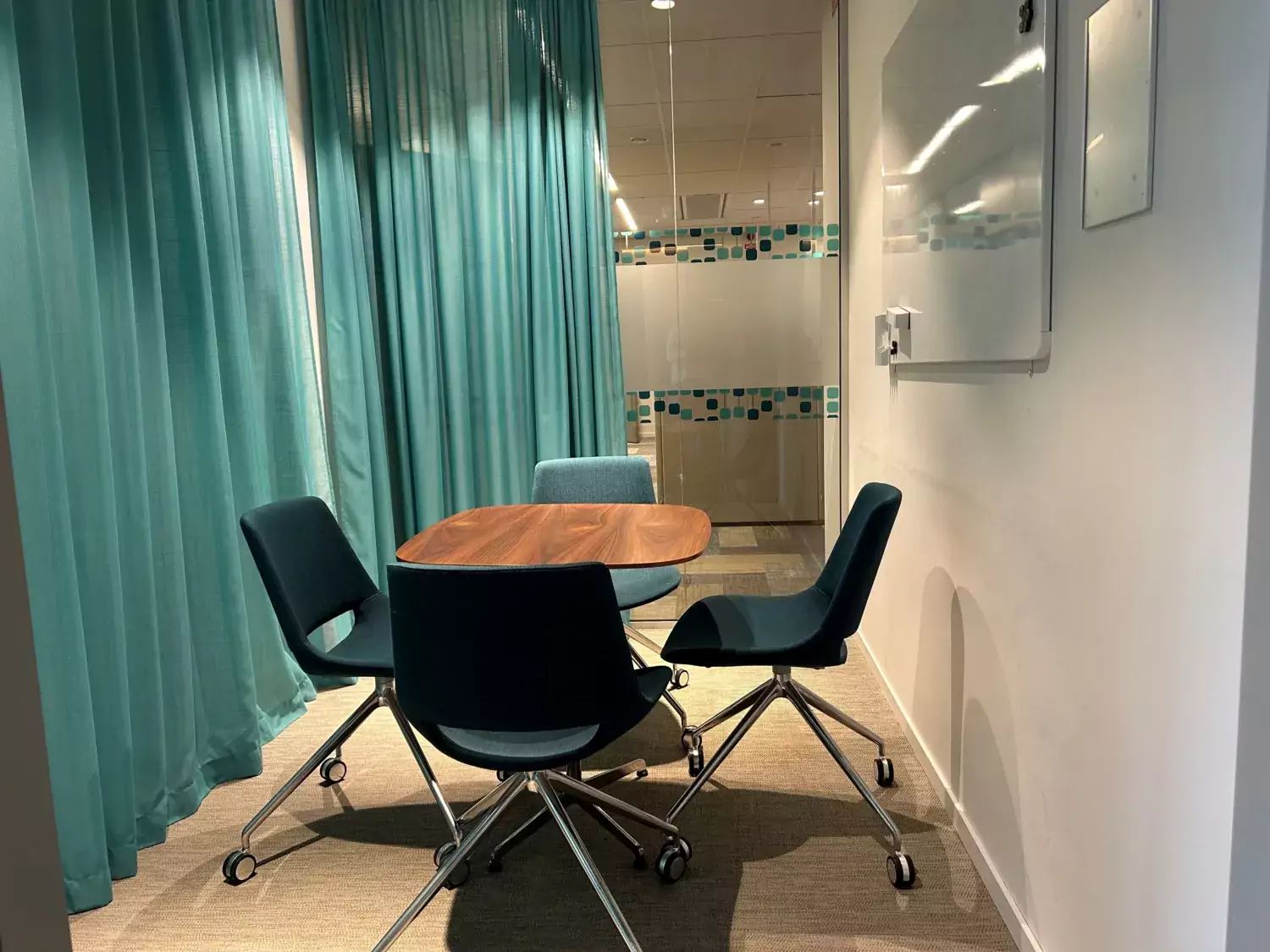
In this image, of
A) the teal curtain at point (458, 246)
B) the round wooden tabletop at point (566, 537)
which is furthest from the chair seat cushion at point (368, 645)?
the teal curtain at point (458, 246)

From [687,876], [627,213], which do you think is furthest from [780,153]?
[687,876]

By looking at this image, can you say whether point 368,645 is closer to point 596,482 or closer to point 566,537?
point 566,537

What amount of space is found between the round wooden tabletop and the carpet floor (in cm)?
79

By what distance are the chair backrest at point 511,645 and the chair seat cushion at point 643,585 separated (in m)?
1.04

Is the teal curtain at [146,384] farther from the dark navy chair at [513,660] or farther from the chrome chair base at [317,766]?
the dark navy chair at [513,660]

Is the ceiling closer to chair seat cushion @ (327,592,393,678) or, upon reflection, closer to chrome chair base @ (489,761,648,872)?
chair seat cushion @ (327,592,393,678)

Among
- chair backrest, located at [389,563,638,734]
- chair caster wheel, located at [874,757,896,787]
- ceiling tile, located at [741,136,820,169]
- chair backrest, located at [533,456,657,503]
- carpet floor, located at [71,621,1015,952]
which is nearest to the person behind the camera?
chair backrest, located at [389,563,638,734]

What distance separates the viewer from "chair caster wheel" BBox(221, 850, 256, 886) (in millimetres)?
2135

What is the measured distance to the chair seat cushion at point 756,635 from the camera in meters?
2.14

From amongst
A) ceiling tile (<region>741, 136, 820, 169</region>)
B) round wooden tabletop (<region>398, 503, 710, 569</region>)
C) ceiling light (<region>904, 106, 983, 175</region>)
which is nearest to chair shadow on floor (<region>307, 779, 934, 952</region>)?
round wooden tabletop (<region>398, 503, 710, 569</region>)

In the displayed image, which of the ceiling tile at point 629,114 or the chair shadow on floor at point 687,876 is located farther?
the ceiling tile at point 629,114

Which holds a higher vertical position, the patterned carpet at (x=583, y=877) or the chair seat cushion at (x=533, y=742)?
the chair seat cushion at (x=533, y=742)

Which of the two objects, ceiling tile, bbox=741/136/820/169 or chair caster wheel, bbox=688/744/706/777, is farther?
ceiling tile, bbox=741/136/820/169

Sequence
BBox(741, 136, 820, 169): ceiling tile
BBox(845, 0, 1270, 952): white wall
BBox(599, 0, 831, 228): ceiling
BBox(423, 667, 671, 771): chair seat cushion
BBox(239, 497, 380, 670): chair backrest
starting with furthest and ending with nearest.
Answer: BBox(741, 136, 820, 169): ceiling tile
BBox(599, 0, 831, 228): ceiling
BBox(239, 497, 380, 670): chair backrest
BBox(423, 667, 671, 771): chair seat cushion
BBox(845, 0, 1270, 952): white wall
